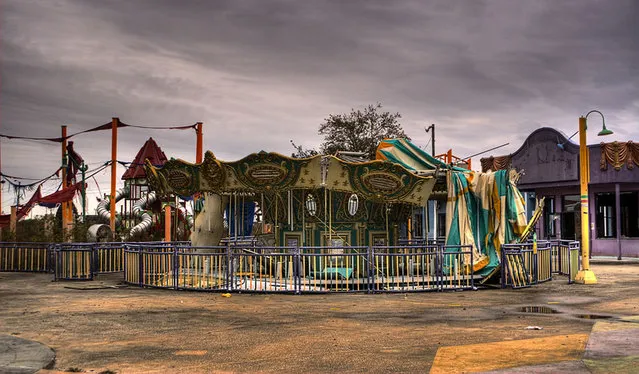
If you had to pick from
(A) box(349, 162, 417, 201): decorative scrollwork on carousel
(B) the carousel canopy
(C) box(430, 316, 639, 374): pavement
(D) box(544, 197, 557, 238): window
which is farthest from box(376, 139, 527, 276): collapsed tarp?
(D) box(544, 197, 557, 238): window

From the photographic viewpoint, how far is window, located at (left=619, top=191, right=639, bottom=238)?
32906 mm

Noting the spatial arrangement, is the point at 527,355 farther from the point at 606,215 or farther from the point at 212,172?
the point at 606,215

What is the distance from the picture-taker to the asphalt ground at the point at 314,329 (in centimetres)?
778

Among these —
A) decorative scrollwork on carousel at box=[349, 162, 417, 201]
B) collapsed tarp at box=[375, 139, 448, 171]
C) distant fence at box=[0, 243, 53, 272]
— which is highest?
collapsed tarp at box=[375, 139, 448, 171]

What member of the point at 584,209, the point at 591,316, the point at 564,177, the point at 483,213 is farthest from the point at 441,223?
the point at 591,316

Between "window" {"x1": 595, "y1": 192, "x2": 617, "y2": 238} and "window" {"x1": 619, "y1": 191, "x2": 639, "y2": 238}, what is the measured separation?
59 cm

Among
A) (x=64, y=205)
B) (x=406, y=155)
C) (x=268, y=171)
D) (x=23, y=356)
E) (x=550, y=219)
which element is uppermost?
(x=406, y=155)

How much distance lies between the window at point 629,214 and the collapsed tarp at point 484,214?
17.5m

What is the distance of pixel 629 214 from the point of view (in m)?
33.2

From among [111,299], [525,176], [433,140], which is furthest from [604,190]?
[111,299]

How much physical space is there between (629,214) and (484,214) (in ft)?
60.1

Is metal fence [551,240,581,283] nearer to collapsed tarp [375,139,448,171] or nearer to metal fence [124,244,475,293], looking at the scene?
metal fence [124,244,475,293]

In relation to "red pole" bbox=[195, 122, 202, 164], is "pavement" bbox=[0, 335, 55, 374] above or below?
below

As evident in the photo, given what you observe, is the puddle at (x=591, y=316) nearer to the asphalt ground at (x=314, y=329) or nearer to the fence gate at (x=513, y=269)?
the asphalt ground at (x=314, y=329)
